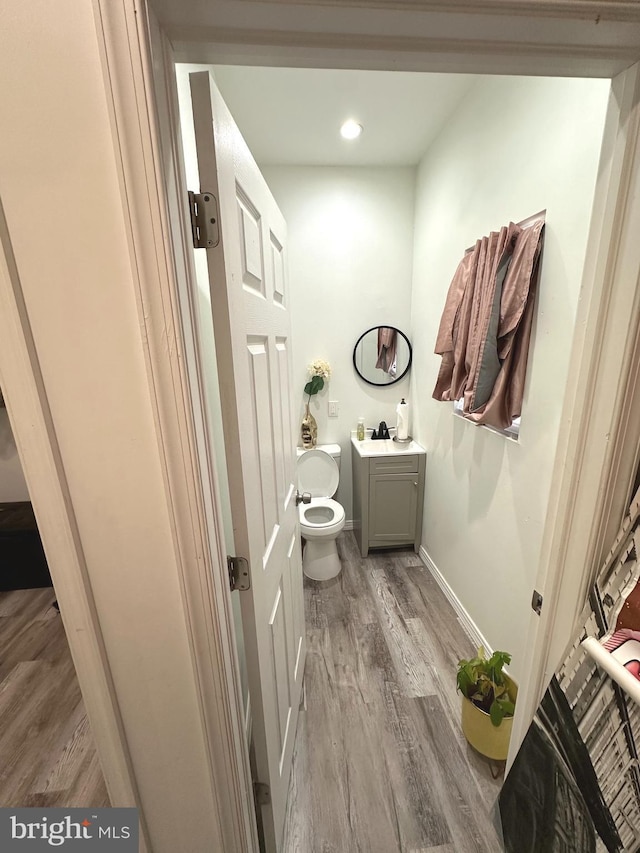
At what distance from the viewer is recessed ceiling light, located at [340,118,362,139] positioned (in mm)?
1829

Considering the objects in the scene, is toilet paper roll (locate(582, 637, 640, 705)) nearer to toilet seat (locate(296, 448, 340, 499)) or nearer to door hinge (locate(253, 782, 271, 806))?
door hinge (locate(253, 782, 271, 806))

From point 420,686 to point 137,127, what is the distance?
6.76 feet

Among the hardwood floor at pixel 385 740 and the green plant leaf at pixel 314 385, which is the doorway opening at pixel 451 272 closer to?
the green plant leaf at pixel 314 385

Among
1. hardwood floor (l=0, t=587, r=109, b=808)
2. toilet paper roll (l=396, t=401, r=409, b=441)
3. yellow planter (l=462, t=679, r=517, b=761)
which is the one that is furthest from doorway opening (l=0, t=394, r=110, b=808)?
toilet paper roll (l=396, t=401, r=409, b=441)

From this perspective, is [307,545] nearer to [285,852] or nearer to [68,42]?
[285,852]

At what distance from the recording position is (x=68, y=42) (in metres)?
0.42

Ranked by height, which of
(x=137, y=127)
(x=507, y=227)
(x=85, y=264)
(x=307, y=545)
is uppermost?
(x=507, y=227)

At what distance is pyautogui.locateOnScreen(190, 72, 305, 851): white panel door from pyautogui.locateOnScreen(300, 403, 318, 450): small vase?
4.20ft

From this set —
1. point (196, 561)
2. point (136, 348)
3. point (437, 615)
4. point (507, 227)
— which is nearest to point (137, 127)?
point (136, 348)

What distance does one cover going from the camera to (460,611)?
6.22 feet

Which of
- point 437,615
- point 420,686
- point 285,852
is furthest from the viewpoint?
point 437,615

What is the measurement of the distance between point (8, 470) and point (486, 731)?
311 cm

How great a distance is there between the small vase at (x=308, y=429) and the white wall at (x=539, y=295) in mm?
871

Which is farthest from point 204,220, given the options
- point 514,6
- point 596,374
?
point 596,374
